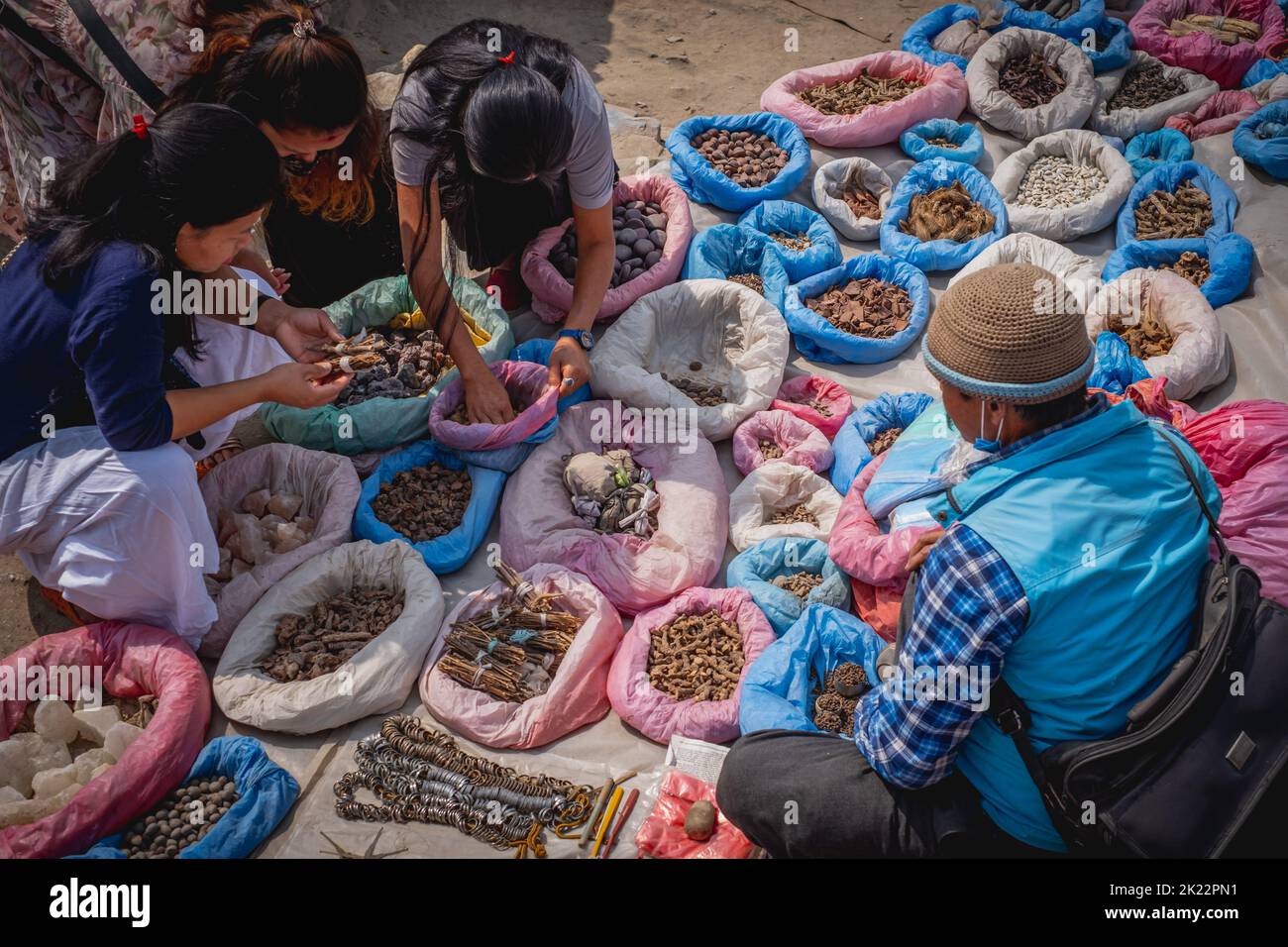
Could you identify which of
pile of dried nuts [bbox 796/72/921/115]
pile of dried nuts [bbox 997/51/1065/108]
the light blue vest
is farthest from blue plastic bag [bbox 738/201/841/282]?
the light blue vest

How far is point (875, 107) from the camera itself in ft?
16.6

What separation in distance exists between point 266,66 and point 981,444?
237 cm

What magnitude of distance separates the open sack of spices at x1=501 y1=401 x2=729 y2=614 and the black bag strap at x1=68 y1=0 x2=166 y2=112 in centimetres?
170

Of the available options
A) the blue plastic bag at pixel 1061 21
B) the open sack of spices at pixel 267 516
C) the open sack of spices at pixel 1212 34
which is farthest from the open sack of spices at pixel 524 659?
the open sack of spices at pixel 1212 34

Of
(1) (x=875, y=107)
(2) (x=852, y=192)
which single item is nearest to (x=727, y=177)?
(2) (x=852, y=192)

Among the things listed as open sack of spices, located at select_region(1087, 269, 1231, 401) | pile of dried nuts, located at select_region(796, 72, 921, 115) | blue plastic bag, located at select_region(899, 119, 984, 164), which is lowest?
open sack of spices, located at select_region(1087, 269, 1231, 401)

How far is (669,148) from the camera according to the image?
4984 mm

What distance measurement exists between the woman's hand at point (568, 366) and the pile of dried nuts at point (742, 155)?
58.4 inches

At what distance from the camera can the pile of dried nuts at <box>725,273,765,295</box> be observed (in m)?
4.42

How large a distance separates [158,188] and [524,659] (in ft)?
5.48

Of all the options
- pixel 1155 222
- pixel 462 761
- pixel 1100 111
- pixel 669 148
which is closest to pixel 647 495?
pixel 462 761

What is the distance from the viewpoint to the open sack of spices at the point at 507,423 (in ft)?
11.8

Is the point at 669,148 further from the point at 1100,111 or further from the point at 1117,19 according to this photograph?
the point at 1117,19

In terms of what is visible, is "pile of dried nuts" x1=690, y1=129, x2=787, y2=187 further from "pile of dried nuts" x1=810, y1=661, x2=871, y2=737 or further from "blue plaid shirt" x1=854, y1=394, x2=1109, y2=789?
"blue plaid shirt" x1=854, y1=394, x2=1109, y2=789
